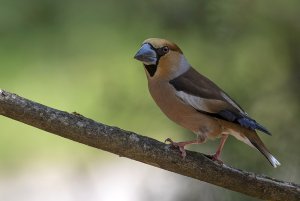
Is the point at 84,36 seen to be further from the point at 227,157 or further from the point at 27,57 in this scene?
the point at 227,157

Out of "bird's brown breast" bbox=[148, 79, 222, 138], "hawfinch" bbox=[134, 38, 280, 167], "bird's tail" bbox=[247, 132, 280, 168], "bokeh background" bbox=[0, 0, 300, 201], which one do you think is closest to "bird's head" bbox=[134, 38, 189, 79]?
"hawfinch" bbox=[134, 38, 280, 167]

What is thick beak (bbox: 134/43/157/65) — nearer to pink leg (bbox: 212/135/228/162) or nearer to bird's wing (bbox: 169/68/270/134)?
bird's wing (bbox: 169/68/270/134)

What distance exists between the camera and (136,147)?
2.82 meters

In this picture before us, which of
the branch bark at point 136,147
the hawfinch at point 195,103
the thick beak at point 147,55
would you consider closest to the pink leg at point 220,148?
the hawfinch at point 195,103

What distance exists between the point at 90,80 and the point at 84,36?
0.95 ft

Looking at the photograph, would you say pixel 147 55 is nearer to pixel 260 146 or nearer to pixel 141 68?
pixel 260 146

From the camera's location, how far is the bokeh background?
11.3 ft

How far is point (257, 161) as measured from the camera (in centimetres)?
339

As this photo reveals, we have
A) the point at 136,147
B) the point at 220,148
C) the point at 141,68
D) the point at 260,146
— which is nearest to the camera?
the point at 136,147

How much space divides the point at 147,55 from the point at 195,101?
0.88 feet

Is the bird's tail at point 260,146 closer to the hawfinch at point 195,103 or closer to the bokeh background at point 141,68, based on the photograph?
the hawfinch at point 195,103

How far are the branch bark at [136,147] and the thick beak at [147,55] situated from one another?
1.30 ft

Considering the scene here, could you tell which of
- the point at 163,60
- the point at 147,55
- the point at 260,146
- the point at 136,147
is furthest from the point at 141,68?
the point at 136,147

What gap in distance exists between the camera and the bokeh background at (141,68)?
11.3ft
